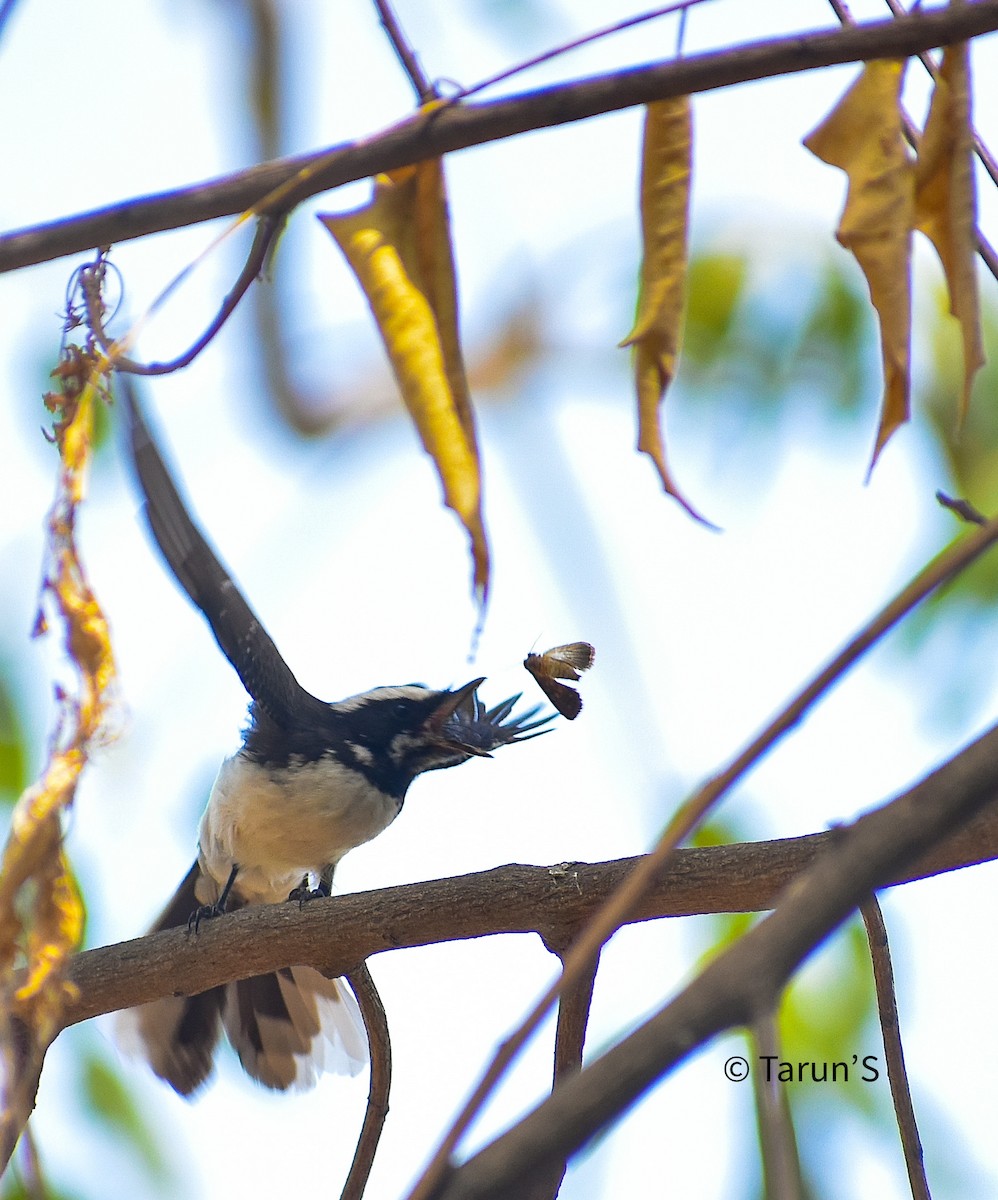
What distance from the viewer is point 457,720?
4129 mm

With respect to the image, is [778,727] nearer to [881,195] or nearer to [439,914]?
[881,195]

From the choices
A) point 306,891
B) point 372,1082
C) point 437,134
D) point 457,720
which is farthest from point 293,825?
point 437,134

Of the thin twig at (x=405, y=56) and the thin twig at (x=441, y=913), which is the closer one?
the thin twig at (x=405, y=56)

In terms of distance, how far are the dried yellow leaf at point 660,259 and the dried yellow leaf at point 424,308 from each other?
Answer: 16cm

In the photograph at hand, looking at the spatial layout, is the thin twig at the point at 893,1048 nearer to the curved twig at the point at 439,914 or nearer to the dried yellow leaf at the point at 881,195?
the curved twig at the point at 439,914

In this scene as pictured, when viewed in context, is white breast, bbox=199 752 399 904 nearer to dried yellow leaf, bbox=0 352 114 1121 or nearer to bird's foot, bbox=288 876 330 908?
bird's foot, bbox=288 876 330 908

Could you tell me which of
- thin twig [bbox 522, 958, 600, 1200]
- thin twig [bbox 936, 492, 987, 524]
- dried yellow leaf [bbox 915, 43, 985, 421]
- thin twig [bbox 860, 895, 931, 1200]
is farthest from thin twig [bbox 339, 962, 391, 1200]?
dried yellow leaf [bbox 915, 43, 985, 421]

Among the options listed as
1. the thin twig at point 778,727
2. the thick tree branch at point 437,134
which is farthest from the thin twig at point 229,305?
the thin twig at point 778,727

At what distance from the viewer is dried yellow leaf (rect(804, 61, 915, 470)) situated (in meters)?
1.25

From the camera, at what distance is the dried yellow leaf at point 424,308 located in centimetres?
115

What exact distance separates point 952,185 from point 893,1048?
3.81 feet

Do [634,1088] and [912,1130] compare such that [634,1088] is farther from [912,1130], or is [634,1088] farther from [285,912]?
[285,912]

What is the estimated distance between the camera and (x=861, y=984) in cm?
277

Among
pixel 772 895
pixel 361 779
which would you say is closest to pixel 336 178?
pixel 772 895
